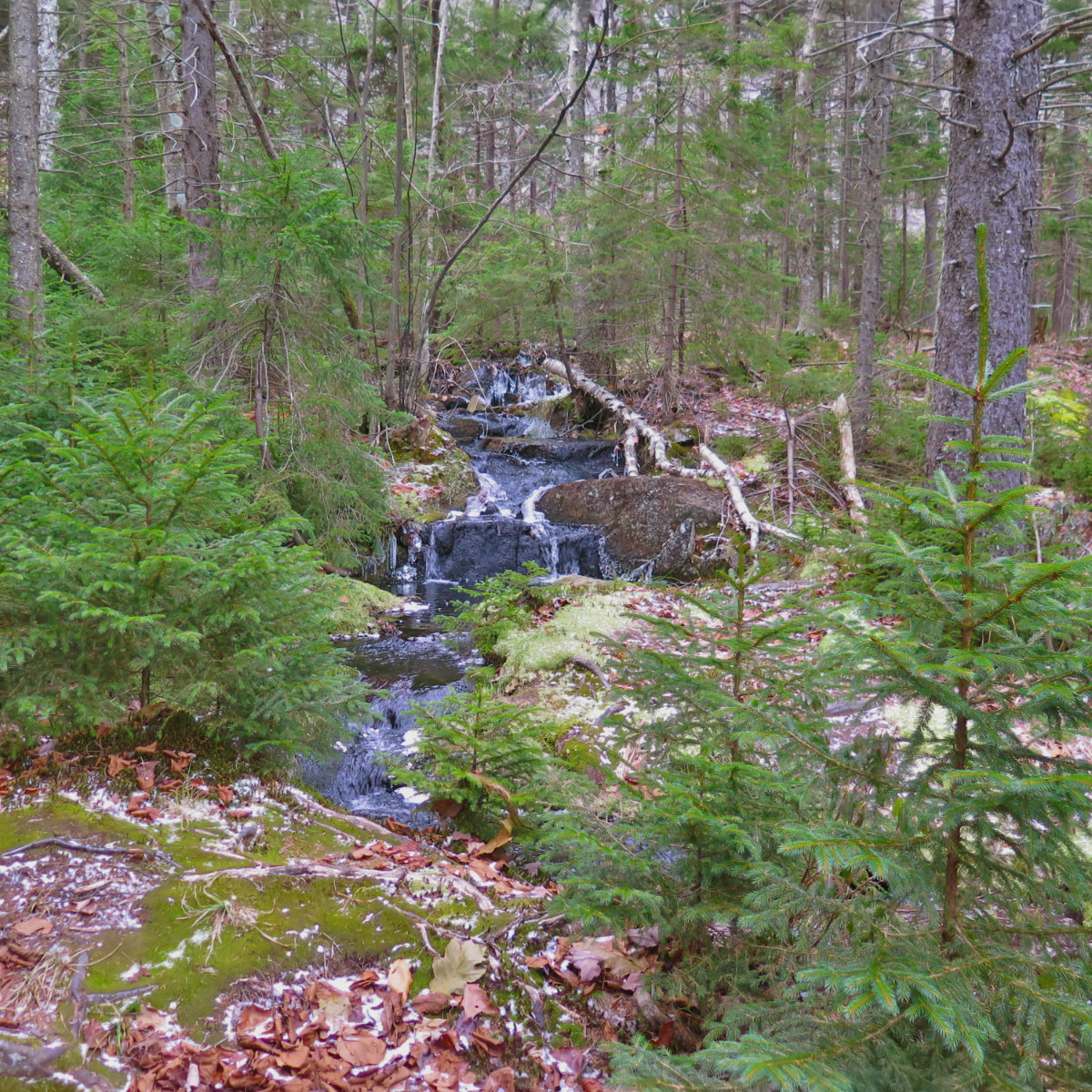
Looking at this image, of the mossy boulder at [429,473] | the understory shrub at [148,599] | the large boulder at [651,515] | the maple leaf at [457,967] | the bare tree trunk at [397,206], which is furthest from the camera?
the mossy boulder at [429,473]

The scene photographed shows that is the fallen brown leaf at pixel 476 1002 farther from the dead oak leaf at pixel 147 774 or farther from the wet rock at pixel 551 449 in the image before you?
the wet rock at pixel 551 449

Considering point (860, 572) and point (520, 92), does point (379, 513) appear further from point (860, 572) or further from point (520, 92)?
point (520, 92)

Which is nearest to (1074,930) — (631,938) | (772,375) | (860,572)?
A: (631,938)

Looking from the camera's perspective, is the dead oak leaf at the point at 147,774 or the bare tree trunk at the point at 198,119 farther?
the bare tree trunk at the point at 198,119

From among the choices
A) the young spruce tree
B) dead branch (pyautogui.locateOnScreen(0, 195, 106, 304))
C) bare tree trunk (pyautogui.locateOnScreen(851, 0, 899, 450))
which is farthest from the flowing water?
dead branch (pyautogui.locateOnScreen(0, 195, 106, 304))

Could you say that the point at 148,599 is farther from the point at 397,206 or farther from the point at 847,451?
the point at 847,451

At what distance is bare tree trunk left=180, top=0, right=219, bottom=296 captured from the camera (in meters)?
7.91

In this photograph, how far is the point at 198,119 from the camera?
7973 mm

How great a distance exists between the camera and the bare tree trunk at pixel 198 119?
7.91 m

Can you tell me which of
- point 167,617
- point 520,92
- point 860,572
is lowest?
point 860,572

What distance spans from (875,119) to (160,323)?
35.8 ft

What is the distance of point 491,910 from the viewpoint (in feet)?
9.01

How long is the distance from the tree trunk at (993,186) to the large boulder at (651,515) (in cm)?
434

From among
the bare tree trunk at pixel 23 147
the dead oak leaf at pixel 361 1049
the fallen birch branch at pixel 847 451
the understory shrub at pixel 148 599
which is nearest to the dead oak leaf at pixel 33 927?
the understory shrub at pixel 148 599
